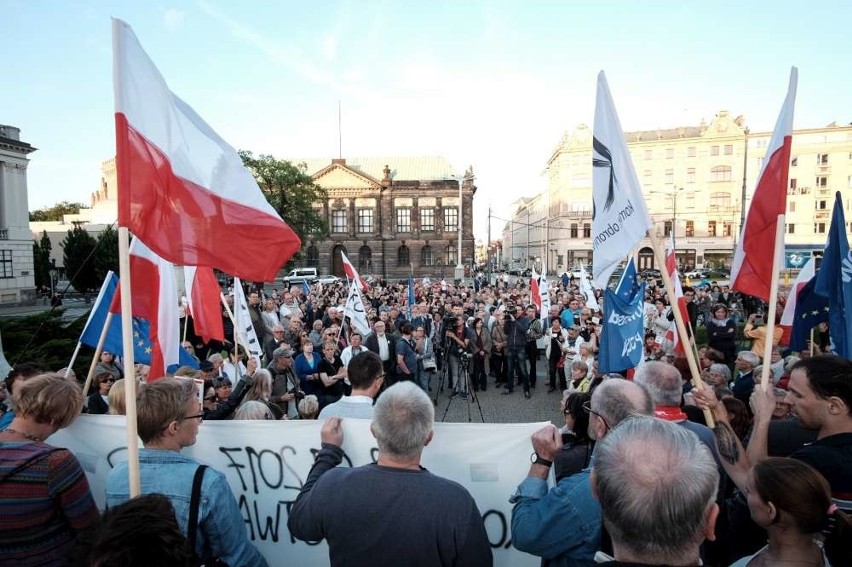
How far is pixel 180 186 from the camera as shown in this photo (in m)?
3.13

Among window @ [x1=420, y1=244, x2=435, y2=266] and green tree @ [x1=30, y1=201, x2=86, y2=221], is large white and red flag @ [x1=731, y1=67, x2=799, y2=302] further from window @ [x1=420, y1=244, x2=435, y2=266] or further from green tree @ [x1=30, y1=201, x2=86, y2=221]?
green tree @ [x1=30, y1=201, x2=86, y2=221]

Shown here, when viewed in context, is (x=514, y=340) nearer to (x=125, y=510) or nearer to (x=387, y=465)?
(x=387, y=465)

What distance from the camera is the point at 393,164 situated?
74312 mm

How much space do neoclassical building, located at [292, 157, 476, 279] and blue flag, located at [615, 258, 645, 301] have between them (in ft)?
196

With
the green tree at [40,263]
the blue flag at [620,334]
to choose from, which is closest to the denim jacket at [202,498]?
the blue flag at [620,334]

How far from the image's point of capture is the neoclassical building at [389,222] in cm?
6844

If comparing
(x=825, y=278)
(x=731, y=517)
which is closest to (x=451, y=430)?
(x=731, y=517)

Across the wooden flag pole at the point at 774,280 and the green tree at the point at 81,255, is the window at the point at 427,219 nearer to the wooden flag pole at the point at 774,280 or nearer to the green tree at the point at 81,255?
the green tree at the point at 81,255

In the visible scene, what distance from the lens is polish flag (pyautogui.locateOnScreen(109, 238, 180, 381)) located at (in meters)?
4.19

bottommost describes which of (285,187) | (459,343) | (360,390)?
(459,343)

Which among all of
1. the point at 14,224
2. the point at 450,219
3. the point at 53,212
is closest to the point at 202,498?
the point at 14,224

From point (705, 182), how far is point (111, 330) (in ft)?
247

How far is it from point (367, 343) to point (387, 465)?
7.68m

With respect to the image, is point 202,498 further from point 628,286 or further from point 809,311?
point 809,311
